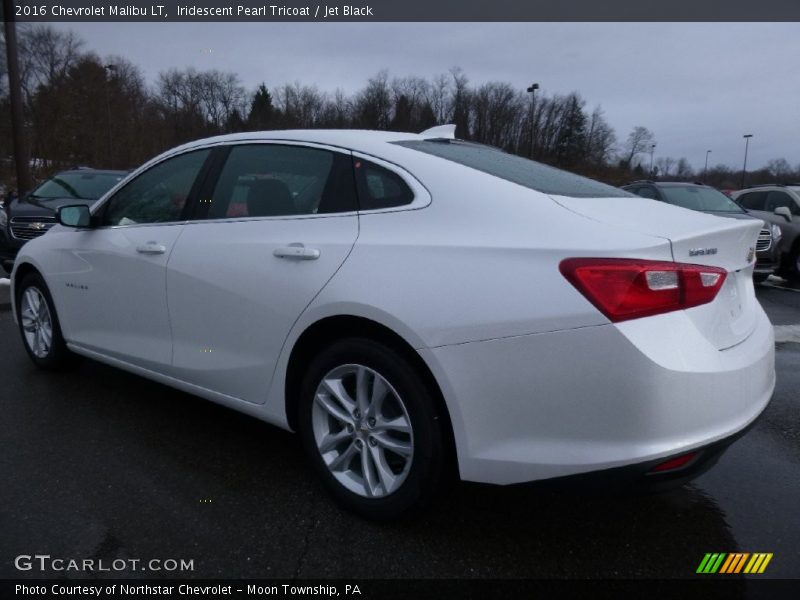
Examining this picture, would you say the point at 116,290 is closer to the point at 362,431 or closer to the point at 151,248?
the point at 151,248

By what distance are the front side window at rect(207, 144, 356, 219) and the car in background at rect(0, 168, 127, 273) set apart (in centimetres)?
587

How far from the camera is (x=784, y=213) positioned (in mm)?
10406

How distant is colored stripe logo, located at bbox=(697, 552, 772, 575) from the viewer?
214cm

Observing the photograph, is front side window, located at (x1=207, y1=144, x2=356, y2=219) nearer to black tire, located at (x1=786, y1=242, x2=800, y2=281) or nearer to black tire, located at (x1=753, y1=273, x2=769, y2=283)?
black tire, located at (x1=753, y1=273, x2=769, y2=283)

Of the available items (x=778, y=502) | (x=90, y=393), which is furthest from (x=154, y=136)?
(x=778, y=502)

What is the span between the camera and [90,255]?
3.64m

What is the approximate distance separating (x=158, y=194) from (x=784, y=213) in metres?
10.8

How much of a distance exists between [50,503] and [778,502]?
3179 millimetres

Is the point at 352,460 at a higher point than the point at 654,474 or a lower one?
lower

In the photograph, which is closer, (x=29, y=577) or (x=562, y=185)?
(x=29, y=577)

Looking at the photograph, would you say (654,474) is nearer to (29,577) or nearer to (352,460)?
→ (352,460)

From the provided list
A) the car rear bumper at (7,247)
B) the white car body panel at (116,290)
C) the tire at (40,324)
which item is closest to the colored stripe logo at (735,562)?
the white car body panel at (116,290)

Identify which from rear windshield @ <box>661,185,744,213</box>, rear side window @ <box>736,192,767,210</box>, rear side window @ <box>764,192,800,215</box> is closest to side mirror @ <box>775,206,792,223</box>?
rear side window @ <box>764,192,800,215</box>

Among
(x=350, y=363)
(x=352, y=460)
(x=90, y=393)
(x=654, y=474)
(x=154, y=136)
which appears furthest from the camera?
(x=154, y=136)
